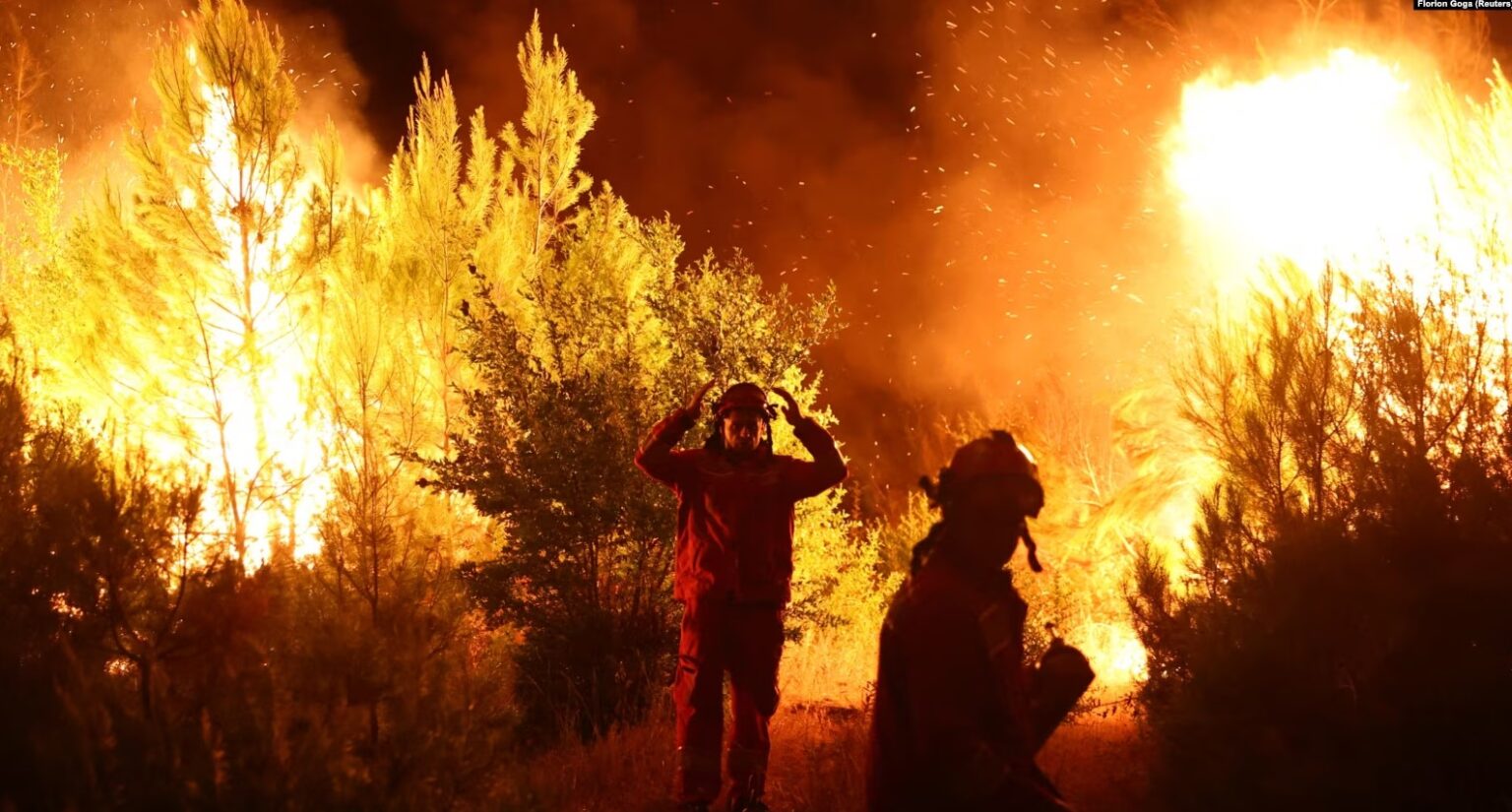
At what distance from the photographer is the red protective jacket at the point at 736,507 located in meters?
5.56

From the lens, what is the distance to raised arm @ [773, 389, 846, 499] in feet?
19.1

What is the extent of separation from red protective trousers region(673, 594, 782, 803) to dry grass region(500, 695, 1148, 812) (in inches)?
27.7

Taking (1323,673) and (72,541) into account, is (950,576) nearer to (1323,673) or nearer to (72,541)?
(1323,673)

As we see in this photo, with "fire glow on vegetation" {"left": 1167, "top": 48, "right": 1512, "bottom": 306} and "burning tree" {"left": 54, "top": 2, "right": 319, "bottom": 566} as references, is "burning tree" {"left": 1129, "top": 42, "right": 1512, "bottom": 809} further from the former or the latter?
"burning tree" {"left": 54, "top": 2, "right": 319, "bottom": 566}

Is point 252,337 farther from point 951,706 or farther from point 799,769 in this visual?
point 951,706

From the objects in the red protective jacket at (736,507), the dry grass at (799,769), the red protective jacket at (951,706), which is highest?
the red protective jacket at (736,507)

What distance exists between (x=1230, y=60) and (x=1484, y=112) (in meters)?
8.41

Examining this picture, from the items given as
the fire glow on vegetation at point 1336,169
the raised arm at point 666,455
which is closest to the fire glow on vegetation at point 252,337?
the raised arm at point 666,455

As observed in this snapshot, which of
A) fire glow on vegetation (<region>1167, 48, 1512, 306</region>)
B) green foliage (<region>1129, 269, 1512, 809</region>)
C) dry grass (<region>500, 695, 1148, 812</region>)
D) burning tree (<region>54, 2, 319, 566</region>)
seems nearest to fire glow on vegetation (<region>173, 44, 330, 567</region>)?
burning tree (<region>54, 2, 319, 566</region>)

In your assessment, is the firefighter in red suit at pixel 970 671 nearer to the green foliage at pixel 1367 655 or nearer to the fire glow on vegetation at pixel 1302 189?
the green foliage at pixel 1367 655

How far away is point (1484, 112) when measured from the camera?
531 inches

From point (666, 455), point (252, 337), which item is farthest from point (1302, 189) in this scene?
point (252, 337)

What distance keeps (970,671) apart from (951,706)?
0.34 ft

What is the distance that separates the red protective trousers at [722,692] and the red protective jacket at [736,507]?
125 millimetres
